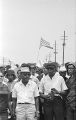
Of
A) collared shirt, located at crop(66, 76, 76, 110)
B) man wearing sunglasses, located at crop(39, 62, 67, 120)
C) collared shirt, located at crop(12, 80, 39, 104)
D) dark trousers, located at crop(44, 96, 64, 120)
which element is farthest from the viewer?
dark trousers, located at crop(44, 96, 64, 120)

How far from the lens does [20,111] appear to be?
649 cm

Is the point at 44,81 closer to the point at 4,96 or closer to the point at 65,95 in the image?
the point at 65,95

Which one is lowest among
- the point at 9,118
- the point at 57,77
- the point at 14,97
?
the point at 9,118

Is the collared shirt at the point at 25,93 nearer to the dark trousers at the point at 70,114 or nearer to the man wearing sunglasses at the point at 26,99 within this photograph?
the man wearing sunglasses at the point at 26,99

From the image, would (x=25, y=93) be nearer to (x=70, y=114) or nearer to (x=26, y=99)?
(x=26, y=99)

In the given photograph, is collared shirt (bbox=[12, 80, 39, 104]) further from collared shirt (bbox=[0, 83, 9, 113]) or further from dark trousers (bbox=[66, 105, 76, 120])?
dark trousers (bbox=[66, 105, 76, 120])

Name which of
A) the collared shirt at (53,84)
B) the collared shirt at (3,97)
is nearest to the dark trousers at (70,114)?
the collared shirt at (53,84)

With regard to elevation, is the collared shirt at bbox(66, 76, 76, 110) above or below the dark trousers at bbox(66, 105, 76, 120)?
above

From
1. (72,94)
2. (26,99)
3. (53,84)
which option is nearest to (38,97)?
(26,99)

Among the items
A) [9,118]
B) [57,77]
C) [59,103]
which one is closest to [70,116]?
[59,103]

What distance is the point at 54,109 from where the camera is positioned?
23.9 ft

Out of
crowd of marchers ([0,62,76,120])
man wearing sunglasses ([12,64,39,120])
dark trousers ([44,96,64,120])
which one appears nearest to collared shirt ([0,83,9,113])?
crowd of marchers ([0,62,76,120])

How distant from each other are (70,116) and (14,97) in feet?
4.58

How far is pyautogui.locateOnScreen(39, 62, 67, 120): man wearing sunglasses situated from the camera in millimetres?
6995
